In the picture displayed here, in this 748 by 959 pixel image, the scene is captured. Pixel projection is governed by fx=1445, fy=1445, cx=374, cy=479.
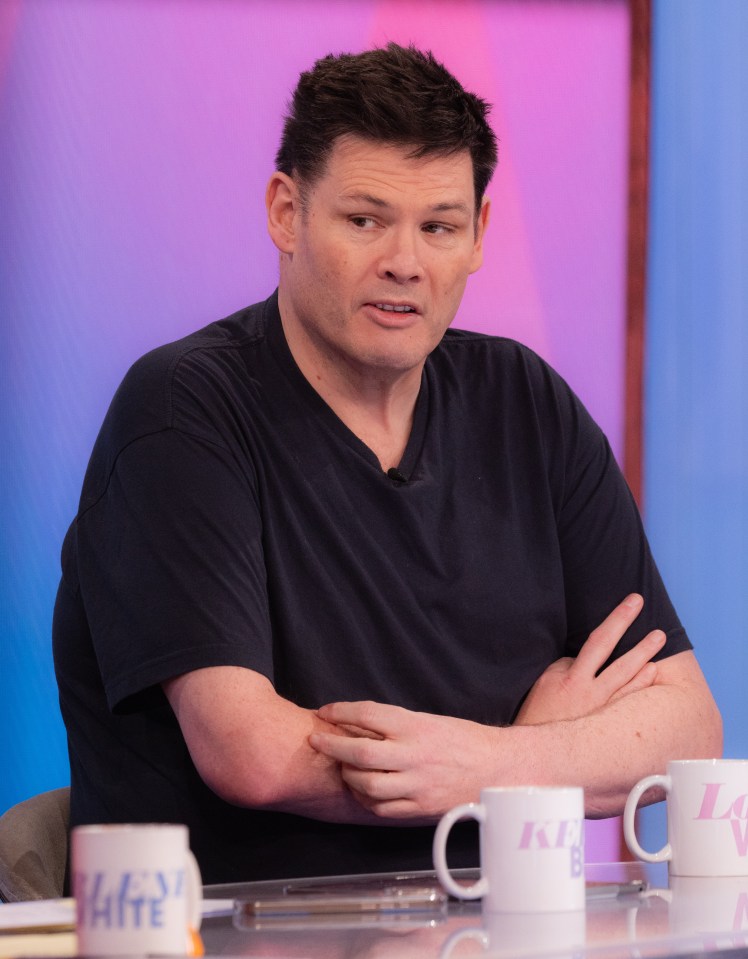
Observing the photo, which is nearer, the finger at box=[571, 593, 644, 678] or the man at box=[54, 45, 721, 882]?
the man at box=[54, 45, 721, 882]

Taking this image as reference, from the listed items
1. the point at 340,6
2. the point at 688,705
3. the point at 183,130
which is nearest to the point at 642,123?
the point at 340,6

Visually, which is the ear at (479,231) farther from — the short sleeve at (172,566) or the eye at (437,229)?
the short sleeve at (172,566)

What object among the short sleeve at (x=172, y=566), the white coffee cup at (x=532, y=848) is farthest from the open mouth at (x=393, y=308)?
the white coffee cup at (x=532, y=848)

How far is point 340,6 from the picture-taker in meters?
2.83

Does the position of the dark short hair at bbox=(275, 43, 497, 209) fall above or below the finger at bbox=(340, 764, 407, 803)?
above

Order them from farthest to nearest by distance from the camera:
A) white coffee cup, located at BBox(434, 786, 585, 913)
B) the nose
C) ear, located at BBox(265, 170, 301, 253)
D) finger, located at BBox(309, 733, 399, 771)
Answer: ear, located at BBox(265, 170, 301, 253), the nose, finger, located at BBox(309, 733, 399, 771), white coffee cup, located at BBox(434, 786, 585, 913)

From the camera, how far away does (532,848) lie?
113 centimetres

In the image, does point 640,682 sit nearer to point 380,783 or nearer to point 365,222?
point 380,783

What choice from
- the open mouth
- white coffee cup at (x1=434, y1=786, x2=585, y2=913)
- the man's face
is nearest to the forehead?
the man's face

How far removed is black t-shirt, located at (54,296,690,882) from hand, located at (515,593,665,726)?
1.2 inches

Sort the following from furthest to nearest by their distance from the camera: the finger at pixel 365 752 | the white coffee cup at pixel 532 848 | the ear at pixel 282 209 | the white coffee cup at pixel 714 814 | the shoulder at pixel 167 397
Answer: the ear at pixel 282 209 < the shoulder at pixel 167 397 < the finger at pixel 365 752 < the white coffee cup at pixel 714 814 < the white coffee cup at pixel 532 848

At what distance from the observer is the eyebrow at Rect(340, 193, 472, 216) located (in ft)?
6.42

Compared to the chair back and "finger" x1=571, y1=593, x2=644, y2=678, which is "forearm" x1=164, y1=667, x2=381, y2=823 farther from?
"finger" x1=571, y1=593, x2=644, y2=678

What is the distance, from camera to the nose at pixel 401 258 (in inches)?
76.6
